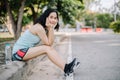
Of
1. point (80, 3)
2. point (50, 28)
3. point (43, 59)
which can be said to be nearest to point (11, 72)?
point (50, 28)

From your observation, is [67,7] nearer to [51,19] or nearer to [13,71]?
[51,19]

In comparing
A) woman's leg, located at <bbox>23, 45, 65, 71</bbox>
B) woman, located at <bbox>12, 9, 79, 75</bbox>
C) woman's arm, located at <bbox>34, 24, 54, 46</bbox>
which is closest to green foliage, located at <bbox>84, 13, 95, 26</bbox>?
woman, located at <bbox>12, 9, 79, 75</bbox>

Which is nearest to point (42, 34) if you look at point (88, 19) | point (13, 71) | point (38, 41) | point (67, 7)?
point (38, 41)

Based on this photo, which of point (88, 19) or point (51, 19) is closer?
point (51, 19)

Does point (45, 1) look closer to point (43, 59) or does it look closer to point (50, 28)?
point (43, 59)

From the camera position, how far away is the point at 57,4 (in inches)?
1394

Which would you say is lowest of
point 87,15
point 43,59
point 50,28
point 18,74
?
point 87,15

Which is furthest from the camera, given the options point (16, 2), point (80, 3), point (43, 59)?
point (80, 3)

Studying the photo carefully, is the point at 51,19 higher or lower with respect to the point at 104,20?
higher

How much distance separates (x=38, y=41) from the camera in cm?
789

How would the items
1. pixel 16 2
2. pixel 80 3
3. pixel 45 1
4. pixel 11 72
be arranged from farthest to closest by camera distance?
pixel 80 3 → pixel 45 1 → pixel 16 2 → pixel 11 72

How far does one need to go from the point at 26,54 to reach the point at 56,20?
105 cm

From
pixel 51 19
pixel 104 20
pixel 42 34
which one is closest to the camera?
pixel 42 34

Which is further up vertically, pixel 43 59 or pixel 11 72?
pixel 11 72
